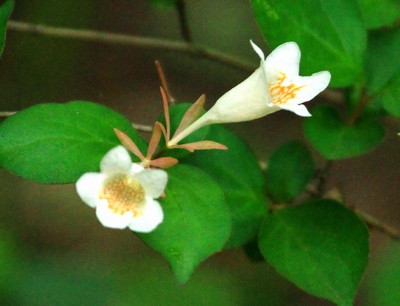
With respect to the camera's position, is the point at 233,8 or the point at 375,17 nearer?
the point at 375,17

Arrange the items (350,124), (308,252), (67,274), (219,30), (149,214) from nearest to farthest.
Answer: (149,214) < (308,252) < (350,124) < (67,274) < (219,30)

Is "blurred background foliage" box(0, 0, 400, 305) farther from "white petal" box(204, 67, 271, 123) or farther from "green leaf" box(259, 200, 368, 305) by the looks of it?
"white petal" box(204, 67, 271, 123)

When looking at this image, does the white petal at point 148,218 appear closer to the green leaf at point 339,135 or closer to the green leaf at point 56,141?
the green leaf at point 56,141

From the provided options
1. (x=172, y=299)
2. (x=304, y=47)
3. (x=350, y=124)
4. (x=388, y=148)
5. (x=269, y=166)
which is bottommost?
(x=172, y=299)

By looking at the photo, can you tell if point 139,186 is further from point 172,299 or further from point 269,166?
point 172,299

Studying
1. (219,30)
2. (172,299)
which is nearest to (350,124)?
(172,299)

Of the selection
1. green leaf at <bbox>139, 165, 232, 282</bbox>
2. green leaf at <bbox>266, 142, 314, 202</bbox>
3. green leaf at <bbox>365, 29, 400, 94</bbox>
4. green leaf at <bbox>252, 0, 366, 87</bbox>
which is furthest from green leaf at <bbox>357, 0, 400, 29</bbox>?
green leaf at <bbox>139, 165, 232, 282</bbox>

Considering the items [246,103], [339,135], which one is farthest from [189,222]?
[339,135]
